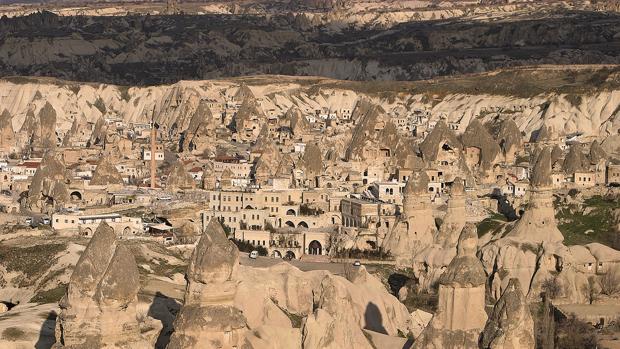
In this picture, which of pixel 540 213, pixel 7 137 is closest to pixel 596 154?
pixel 540 213

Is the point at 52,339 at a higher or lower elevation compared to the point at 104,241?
lower

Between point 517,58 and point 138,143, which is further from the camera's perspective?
point 517,58

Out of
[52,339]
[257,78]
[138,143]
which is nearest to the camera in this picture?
[52,339]

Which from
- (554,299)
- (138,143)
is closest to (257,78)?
(138,143)

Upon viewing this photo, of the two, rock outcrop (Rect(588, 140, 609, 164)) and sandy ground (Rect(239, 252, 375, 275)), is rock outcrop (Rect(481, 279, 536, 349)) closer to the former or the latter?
sandy ground (Rect(239, 252, 375, 275))

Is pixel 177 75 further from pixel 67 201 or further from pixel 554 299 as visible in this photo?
pixel 554 299

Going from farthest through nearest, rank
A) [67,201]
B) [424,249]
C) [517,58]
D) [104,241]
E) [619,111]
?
[517,58] → [619,111] → [67,201] → [424,249] → [104,241]
